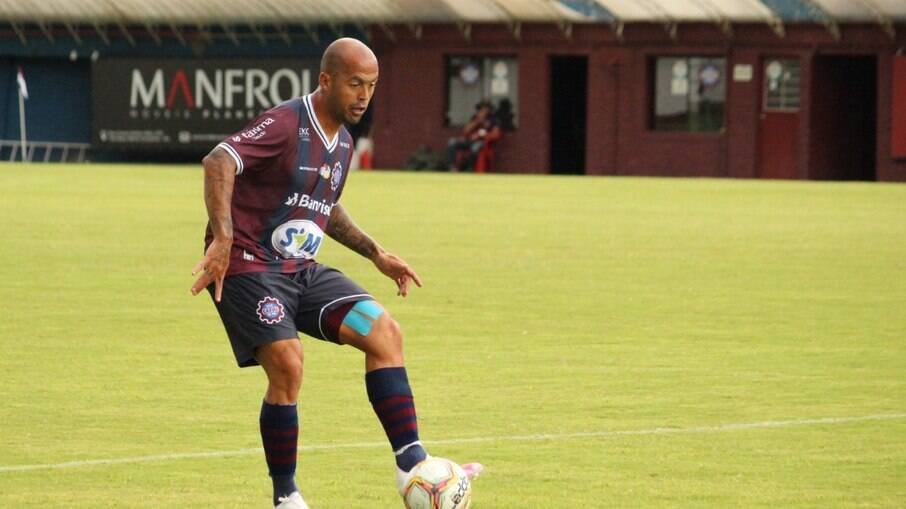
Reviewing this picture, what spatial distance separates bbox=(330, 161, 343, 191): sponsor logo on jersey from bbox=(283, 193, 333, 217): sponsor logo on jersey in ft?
0.23

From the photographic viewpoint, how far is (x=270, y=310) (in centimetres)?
770

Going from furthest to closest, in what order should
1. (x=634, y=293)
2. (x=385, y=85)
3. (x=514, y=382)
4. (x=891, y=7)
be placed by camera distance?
(x=385, y=85), (x=891, y=7), (x=634, y=293), (x=514, y=382)

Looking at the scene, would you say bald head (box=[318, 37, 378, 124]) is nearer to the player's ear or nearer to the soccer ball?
the player's ear

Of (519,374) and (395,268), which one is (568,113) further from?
(395,268)

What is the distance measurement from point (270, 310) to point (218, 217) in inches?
16.1

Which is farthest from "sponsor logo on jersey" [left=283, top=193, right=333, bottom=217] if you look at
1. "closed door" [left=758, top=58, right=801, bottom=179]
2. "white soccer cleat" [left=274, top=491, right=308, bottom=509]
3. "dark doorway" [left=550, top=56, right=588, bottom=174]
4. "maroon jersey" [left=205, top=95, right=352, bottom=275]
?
"dark doorway" [left=550, top=56, right=588, bottom=174]

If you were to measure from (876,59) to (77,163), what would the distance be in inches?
862

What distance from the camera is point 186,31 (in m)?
56.3

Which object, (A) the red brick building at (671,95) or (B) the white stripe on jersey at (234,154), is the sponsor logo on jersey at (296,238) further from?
(A) the red brick building at (671,95)

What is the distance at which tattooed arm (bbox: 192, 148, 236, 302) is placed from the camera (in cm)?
748

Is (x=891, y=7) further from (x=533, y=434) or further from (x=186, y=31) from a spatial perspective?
(x=533, y=434)

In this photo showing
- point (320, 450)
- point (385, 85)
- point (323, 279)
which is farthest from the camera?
point (385, 85)

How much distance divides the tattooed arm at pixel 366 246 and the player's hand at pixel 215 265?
989 mm

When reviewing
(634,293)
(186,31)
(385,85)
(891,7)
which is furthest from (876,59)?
(634,293)
